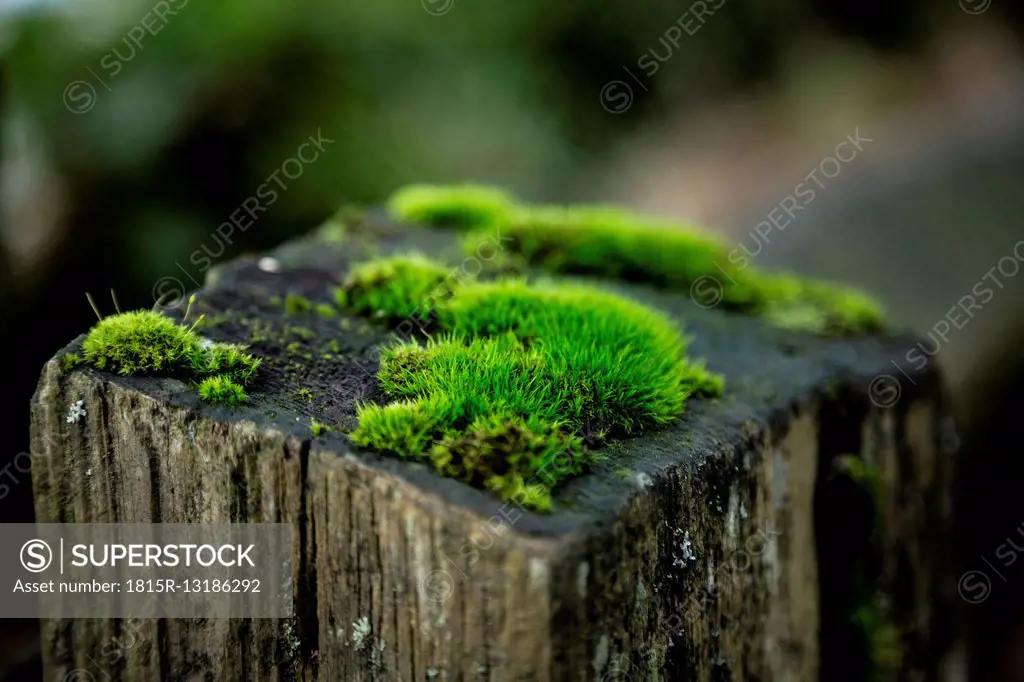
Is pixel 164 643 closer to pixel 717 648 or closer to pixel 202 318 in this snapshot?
pixel 202 318

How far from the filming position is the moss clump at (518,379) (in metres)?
2.08

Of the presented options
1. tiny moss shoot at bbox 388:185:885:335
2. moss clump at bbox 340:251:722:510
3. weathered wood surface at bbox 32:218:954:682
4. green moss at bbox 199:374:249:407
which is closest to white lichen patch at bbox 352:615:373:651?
weathered wood surface at bbox 32:218:954:682

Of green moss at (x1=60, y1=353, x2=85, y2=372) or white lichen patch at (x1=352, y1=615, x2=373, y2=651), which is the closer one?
white lichen patch at (x1=352, y1=615, x2=373, y2=651)

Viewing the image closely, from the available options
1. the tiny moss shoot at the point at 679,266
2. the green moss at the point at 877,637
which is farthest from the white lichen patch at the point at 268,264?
the green moss at the point at 877,637

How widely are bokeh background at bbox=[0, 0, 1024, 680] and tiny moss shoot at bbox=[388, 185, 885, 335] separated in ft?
5.38

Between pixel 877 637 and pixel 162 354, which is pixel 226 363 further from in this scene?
pixel 877 637

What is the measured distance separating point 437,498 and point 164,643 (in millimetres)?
1026

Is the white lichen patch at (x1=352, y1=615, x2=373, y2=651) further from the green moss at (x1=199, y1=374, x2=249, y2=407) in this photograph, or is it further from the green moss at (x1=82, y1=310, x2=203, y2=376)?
the green moss at (x1=82, y1=310, x2=203, y2=376)

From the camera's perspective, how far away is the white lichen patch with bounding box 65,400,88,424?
2.33m

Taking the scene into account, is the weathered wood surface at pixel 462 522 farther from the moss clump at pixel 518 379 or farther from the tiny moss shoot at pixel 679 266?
the tiny moss shoot at pixel 679 266

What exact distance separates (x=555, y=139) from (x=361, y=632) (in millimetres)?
7234

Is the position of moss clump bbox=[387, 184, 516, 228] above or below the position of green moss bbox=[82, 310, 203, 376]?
above

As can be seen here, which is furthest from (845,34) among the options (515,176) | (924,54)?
(515,176)

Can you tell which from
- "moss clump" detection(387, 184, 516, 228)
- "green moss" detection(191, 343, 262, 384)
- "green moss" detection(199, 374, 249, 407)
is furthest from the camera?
"moss clump" detection(387, 184, 516, 228)
